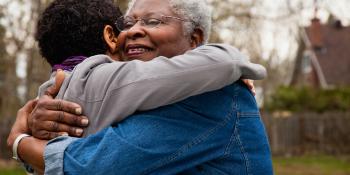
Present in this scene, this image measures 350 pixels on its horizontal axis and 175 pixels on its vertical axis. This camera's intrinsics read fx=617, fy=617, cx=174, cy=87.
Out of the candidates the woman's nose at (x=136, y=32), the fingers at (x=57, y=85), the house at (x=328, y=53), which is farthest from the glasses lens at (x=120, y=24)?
the house at (x=328, y=53)

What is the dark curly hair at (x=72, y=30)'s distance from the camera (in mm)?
2586

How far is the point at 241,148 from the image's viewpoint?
229 cm

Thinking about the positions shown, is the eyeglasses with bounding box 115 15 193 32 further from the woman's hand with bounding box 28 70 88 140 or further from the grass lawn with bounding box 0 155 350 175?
the grass lawn with bounding box 0 155 350 175

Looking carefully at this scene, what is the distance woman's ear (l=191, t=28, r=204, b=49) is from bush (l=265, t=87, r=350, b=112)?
25.9 metres

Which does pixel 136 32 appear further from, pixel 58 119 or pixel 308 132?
pixel 308 132

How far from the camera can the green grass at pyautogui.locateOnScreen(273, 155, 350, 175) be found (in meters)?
19.2

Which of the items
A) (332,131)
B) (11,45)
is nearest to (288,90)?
(332,131)

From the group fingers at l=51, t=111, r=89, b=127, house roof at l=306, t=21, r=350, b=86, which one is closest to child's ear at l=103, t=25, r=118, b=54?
fingers at l=51, t=111, r=89, b=127

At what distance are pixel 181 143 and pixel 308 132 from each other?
25.9m

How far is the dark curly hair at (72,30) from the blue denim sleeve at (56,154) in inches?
20.3

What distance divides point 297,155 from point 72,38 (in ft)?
80.1

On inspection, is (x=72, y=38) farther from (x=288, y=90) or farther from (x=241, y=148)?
(x=288, y=90)

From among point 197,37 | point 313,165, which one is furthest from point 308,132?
point 197,37

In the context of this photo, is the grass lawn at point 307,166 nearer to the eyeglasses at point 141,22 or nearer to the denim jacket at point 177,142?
the eyeglasses at point 141,22
